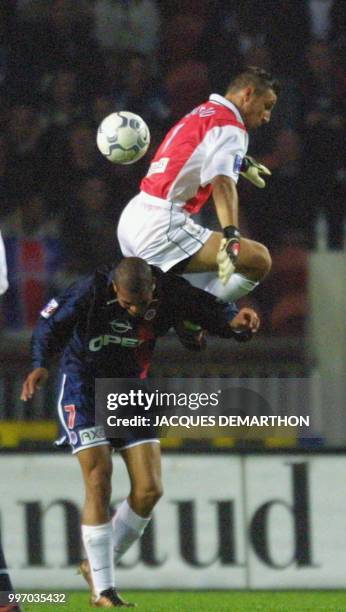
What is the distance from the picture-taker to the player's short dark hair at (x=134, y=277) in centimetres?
641

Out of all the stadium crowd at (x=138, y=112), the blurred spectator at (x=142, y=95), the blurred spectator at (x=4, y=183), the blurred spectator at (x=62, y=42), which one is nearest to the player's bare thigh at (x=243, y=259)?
the stadium crowd at (x=138, y=112)

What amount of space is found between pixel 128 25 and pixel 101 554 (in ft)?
18.9

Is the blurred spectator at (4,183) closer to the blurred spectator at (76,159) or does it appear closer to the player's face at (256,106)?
the blurred spectator at (76,159)

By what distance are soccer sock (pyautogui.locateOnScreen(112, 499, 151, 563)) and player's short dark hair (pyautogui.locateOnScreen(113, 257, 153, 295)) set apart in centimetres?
106

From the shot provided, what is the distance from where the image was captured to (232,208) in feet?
22.8

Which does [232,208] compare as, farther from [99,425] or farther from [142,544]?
[142,544]

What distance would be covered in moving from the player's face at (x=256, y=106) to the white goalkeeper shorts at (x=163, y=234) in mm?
547

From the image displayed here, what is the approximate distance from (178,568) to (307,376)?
1.80 meters

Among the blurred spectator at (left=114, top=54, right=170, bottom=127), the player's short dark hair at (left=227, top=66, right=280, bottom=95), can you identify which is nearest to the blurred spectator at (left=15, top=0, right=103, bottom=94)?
the blurred spectator at (left=114, top=54, right=170, bottom=127)

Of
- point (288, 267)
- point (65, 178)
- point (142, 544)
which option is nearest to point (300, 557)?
point (142, 544)

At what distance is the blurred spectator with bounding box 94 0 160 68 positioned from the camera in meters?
11.3

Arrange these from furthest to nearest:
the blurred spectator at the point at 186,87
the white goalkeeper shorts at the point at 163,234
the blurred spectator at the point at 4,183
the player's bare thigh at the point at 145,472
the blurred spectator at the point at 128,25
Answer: the blurred spectator at the point at 128,25
the blurred spectator at the point at 186,87
the blurred spectator at the point at 4,183
the white goalkeeper shorts at the point at 163,234
the player's bare thigh at the point at 145,472

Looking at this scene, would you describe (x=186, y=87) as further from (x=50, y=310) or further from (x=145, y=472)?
(x=145, y=472)

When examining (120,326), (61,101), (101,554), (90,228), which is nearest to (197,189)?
(120,326)
